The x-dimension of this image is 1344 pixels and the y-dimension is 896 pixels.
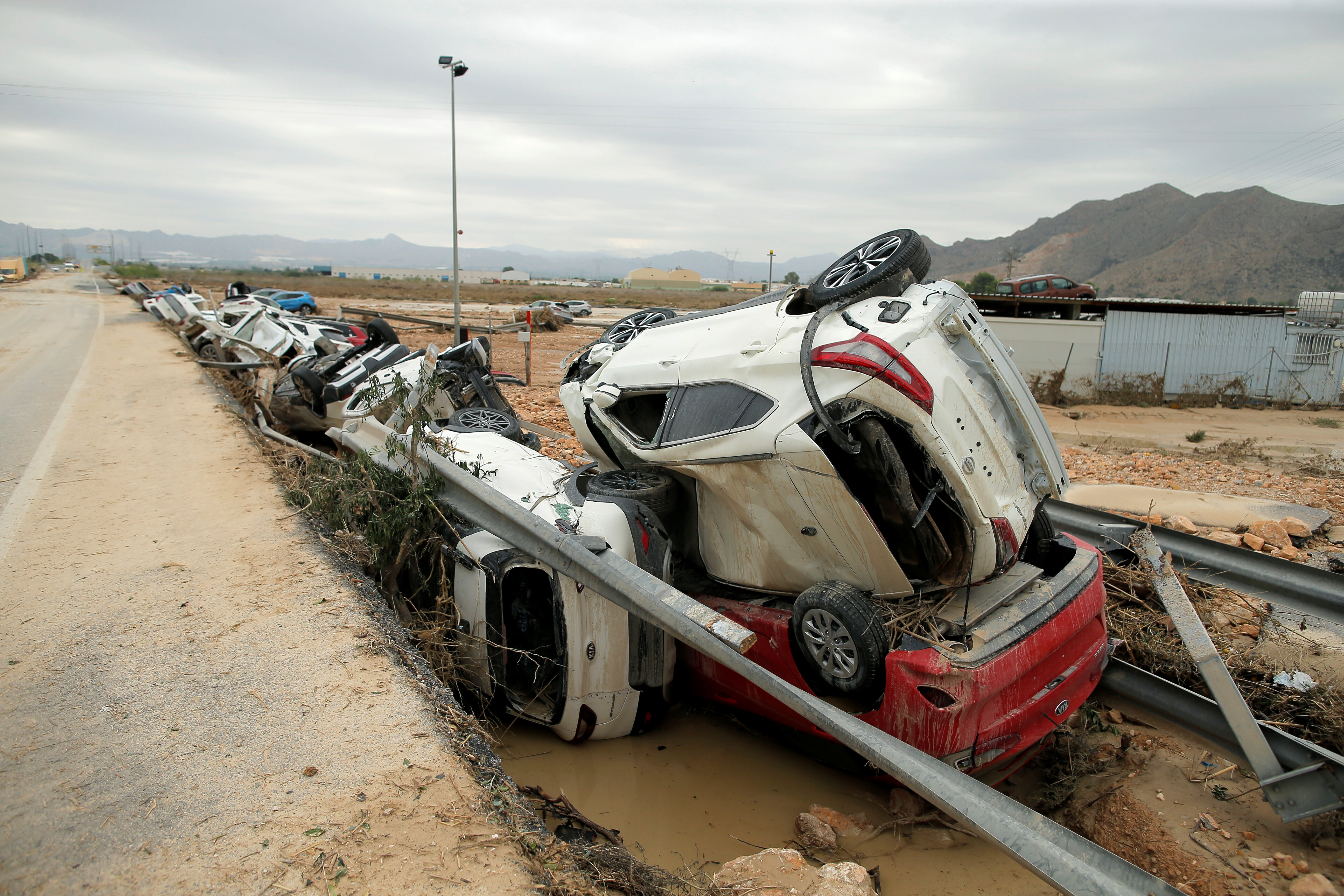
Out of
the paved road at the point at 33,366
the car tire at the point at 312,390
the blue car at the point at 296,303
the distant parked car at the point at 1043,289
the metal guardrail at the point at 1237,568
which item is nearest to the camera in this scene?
the metal guardrail at the point at 1237,568

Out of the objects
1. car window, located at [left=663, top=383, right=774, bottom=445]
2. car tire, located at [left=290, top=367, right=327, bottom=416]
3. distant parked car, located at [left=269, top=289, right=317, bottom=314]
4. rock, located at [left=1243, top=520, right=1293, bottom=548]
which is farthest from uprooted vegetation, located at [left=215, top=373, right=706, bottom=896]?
distant parked car, located at [left=269, top=289, right=317, bottom=314]

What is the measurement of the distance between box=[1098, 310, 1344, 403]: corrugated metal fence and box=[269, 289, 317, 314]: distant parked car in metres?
23.3

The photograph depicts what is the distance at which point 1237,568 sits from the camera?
4887 mm

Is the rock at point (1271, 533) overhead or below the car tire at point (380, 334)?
below

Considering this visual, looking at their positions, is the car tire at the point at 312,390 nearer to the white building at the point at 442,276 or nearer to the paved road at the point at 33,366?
the paved road at the point at 33,366

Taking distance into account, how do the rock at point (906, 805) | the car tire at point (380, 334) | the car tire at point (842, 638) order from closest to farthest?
the car tire at point (842, 638) < the rock at point (906, 805) < the car tire at point (380, 334)

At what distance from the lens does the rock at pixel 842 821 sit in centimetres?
329

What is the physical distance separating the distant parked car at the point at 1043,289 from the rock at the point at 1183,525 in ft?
60.9

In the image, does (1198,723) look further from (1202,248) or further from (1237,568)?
(1202,248)

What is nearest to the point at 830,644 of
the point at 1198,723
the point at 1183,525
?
the point at 1198,723

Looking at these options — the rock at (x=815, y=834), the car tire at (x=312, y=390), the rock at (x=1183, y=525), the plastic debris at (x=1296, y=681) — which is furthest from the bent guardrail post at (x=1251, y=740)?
the car tire at (x=312, y=390)

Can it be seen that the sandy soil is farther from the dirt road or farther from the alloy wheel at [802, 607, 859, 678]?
the dirt road

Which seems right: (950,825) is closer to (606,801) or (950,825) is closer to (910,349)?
(606,801)

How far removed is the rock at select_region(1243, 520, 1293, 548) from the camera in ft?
18.7
